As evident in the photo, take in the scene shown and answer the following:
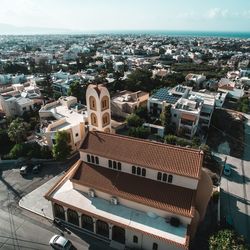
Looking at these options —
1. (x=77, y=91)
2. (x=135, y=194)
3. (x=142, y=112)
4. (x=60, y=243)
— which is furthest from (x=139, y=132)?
(x=77, y=91)

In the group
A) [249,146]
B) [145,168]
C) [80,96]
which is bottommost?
[249,146]

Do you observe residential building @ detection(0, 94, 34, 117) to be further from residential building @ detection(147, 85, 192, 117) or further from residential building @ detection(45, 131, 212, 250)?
residential building @ detection(45, 131, 212, 250)

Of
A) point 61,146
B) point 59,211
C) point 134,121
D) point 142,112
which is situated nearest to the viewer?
point 59,211

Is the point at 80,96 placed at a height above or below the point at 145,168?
below

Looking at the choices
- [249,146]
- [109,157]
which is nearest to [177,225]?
[109,157]

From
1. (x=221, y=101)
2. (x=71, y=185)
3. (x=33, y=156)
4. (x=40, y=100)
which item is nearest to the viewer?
(x=71, y=185)

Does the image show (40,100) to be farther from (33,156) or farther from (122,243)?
(122,243)

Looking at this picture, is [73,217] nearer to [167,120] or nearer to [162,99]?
[167,120]
